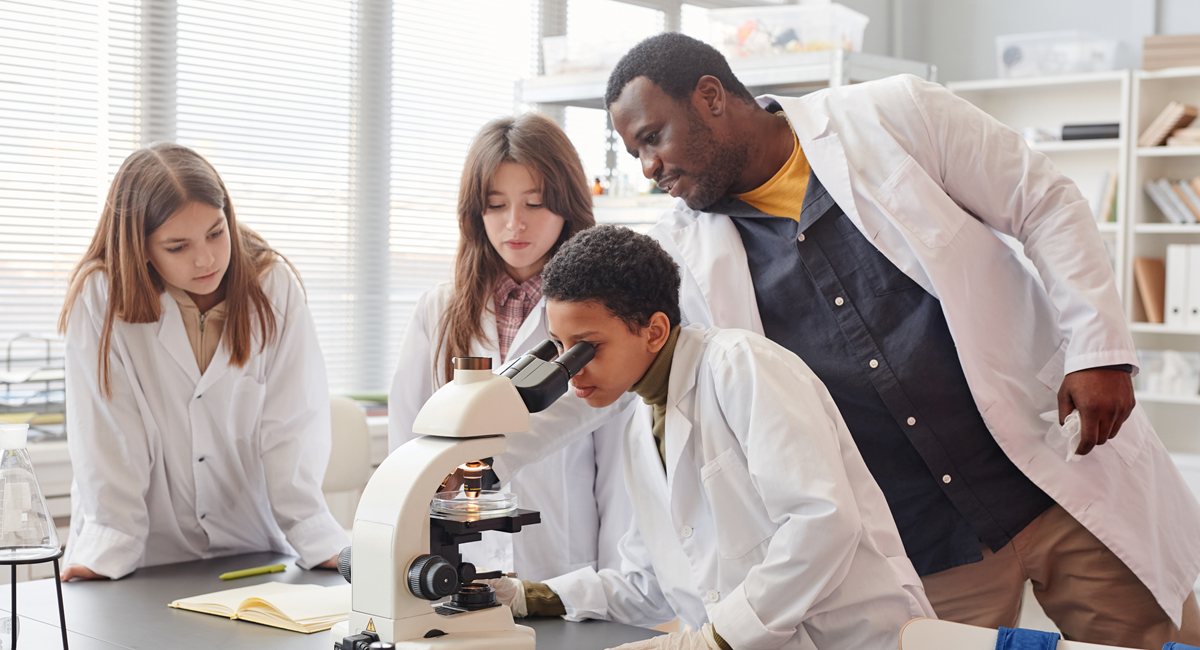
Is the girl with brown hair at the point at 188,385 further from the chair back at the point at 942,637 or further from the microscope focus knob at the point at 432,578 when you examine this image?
the chair back at the point at 942,637

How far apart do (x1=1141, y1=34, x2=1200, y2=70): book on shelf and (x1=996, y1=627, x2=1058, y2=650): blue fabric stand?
376 cm

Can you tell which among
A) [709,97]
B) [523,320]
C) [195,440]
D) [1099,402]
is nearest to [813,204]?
[709,97]

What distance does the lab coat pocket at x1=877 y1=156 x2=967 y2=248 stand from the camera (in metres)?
1.50

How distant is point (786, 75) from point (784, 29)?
0.55 feet

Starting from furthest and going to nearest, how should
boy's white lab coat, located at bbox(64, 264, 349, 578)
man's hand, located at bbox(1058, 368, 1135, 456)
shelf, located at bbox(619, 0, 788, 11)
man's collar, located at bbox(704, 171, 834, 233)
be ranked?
shelf, located at bbox(619, 0, 788, 11), boy's white lab coat, located at bbox(64, 264, 349, 578), man's collar, located at bbox(704, 171, 834, 233), man's hand, located at bbox(1058, 368, 1135, 456)

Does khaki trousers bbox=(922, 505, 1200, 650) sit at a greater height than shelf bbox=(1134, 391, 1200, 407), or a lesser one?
greater

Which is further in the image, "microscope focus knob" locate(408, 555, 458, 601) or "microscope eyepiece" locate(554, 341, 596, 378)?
"microscope eyepiece" locate(554, 341, 596, 378)

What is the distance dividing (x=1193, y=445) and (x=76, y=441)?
420 centimetres

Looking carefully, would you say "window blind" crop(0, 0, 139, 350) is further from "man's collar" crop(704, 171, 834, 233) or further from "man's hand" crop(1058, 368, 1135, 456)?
"man's hand" crop(1058, 368, 1135, 456)

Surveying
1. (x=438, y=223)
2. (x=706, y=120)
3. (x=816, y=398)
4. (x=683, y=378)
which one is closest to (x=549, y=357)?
(x=683, y=378)

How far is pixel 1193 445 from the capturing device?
4234mm

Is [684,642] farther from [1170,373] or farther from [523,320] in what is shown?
[1170,373]

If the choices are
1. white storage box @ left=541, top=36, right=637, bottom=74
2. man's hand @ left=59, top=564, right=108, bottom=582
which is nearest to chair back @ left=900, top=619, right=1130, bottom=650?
man's hand @ left=59, top=564, right=108, bottom=582

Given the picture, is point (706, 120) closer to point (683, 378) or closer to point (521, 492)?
point (683, 378)
